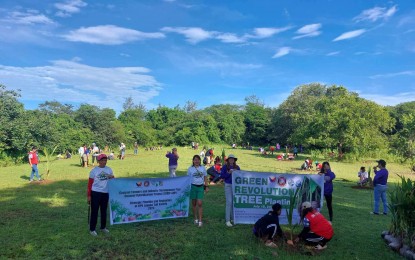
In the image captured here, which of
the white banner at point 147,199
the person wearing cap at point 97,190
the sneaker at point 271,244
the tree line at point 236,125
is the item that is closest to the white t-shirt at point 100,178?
the person wearing cap at point 97,190

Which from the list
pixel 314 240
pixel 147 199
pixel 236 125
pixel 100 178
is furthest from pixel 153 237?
pixel 236 125

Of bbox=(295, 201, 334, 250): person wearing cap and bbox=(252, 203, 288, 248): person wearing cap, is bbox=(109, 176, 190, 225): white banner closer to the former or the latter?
bbox=(252, 203, 288, 248): person wearing cap

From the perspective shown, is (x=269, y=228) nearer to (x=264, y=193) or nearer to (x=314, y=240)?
(x=314, y=240)

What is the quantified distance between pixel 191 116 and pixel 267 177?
211 ft

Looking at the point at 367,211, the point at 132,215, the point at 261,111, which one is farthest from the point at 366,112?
the point at 261,111

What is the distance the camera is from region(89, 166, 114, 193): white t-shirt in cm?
698

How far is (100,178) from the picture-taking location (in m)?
7.03

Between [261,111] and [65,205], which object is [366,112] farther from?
[261,111]

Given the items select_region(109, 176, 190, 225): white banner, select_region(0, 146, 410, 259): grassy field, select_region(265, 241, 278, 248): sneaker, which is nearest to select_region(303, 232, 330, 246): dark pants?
select_region(0, 146, 410, 259): grassy field

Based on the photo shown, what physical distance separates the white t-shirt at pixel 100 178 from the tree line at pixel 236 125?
2580 centimetres

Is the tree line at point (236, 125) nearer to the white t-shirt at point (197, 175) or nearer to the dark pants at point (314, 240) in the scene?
the white t-shirt at point (197, 175)

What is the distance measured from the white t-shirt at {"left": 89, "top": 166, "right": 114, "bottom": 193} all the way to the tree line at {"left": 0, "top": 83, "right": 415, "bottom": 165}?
84.6ft

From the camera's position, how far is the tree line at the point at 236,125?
31969 millimetres

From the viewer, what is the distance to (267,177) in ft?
27.2
